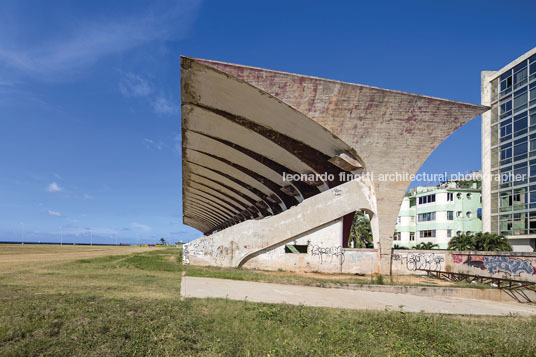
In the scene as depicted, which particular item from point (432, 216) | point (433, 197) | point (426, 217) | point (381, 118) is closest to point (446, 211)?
point (432, 216)

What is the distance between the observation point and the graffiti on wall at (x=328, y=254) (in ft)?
61.9

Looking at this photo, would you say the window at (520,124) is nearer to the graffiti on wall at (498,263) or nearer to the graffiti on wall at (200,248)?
the graffiti on wall at (498,263)

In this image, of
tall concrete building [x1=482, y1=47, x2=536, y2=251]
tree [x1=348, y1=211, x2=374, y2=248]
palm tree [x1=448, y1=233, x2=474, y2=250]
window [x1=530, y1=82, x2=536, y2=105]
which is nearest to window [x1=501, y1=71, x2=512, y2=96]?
tall concrete building [x1=482, y1=47, x2=536, y2=251]

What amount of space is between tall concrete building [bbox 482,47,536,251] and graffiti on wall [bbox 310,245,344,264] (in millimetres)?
25424

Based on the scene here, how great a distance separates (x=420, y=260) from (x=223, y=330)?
53.8ft

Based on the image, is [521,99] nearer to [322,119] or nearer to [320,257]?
[322,119]

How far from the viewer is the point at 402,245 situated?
54.4 m

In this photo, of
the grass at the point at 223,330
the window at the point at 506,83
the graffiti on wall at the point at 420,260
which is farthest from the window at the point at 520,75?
the grass at the point at 223,330

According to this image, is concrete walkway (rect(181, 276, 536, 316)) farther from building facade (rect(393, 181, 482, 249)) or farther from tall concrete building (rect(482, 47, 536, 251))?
building facade (rect(393, 181, 482, 249))

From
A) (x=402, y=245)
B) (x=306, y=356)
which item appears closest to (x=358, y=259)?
(x=306, y=356)

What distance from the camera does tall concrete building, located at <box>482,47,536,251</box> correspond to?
35.5 meters

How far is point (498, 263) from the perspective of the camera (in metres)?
16.7

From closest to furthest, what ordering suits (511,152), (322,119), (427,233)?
1. (322,119)
2. (511,152)
3. (427,233)

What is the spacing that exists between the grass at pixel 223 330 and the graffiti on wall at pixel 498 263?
9.77 metres
